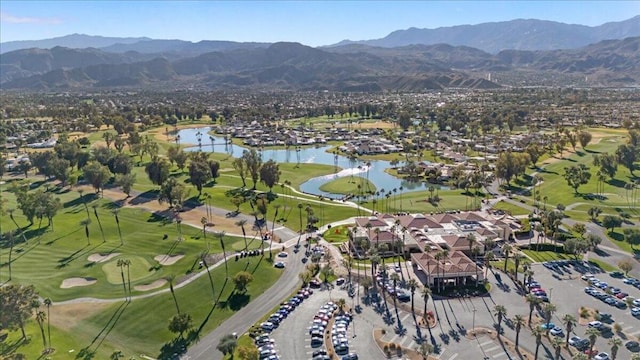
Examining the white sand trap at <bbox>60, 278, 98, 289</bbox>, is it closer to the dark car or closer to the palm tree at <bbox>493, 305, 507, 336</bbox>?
the palm tree at <bbox>493, 305, 507, 336</bbox>

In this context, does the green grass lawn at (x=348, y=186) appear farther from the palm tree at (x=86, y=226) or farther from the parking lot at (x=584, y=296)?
the palm tree at (x=86, y=226)

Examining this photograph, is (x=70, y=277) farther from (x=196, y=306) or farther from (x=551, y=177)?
(x=551, y=177)

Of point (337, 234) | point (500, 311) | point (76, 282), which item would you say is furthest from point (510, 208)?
point (76, 282)

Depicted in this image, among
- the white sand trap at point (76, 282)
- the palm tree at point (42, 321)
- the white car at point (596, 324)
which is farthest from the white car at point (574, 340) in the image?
the white sand trap at point (76, 282)

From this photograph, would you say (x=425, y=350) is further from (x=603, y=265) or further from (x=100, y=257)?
(x=100, y=257)

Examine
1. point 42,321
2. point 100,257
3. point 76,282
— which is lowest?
point 76,282

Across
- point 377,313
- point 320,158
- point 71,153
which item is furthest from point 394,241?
point 71,153
